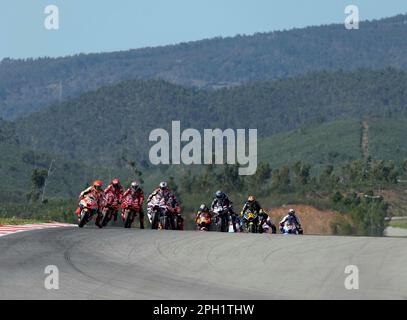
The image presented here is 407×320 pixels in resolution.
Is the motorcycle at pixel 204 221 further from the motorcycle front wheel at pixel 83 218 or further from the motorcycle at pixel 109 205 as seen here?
the motorcycle front wheel at pixel 83 218

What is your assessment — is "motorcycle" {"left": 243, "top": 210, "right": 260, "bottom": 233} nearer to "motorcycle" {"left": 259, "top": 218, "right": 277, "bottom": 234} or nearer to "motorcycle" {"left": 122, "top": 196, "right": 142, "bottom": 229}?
"motorcycle" {"left": 259, "top": 218, "right": 277, "bottom": 234}

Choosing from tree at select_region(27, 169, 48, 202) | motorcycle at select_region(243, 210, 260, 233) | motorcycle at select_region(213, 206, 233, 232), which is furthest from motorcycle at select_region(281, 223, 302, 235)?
tree at select_region(27, 169, 48, 202)

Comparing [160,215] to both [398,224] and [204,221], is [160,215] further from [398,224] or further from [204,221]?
[398,224]

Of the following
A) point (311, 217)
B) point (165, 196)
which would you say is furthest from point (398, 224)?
point (165, 196)

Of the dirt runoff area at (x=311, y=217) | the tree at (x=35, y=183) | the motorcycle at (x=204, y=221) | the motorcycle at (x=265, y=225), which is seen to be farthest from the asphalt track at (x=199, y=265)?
the tree at (x=35, y=183)

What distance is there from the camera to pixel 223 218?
34188 millimetres

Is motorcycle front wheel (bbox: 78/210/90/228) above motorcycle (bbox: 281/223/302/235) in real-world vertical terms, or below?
above

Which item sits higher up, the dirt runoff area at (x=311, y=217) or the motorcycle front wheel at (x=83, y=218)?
the motorcycle front wheel at (x=83, y=218)

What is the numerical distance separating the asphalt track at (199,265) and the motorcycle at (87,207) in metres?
3.10

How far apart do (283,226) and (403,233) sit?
76.0 metres

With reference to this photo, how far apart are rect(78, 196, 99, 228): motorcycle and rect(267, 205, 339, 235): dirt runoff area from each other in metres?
70.0

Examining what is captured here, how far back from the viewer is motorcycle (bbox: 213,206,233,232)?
34.1 m

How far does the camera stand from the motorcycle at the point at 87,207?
102 ft
